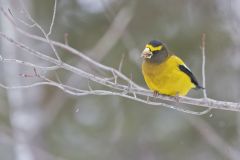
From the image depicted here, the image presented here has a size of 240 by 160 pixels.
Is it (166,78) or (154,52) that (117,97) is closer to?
(154,52)

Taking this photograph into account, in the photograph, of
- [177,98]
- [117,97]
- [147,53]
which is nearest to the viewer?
[177,98]

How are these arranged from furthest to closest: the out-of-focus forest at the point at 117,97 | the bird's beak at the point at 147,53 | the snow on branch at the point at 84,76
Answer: the out-of-focus forest at the point at 117,97, the bird's beak at the point at 147,53, the snow on branch at the point at 84,76

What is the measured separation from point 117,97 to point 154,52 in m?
5.47

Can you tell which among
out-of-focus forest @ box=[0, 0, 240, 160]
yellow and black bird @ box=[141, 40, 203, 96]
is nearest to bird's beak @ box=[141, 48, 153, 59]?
yellow and black bird @ box=[141, 40, 203, 96]

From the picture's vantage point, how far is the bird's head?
637cm

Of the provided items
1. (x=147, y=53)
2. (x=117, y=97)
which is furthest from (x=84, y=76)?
(x=117, y=97)

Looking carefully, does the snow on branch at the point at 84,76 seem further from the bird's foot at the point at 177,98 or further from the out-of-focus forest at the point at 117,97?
the out-of-focus forest at the point at 117,97

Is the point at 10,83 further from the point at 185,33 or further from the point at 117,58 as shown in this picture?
the point at 185,33

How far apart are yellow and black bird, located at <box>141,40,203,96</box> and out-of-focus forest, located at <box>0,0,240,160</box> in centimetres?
381

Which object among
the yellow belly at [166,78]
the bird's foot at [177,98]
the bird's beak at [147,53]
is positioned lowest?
the bird's foot at [177,98]

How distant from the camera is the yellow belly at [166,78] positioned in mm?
6230

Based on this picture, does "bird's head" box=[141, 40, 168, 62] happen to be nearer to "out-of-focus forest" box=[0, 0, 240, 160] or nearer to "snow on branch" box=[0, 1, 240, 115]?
"snow on branch" box=[0, 1, 240, 115]

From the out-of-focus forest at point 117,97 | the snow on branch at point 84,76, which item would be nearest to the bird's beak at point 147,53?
the snow on branch at point 84,76

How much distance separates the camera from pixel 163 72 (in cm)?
629
